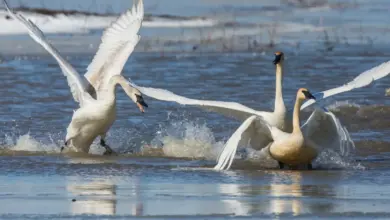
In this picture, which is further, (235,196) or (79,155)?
(79,155)

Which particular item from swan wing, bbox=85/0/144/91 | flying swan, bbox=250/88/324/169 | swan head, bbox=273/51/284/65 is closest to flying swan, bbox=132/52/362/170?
swan head, bbox=273/51/284/65

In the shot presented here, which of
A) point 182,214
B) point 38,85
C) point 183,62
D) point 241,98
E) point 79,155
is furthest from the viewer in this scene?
point 183,62

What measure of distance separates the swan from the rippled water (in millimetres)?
335

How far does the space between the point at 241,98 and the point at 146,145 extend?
171 inches

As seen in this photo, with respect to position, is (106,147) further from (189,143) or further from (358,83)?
(358,83)

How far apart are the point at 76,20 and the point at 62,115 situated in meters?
15.6

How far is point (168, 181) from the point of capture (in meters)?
10.7

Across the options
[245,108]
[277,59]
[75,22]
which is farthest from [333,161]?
[75,22]

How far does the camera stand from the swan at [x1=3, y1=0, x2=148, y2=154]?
43.9 ft

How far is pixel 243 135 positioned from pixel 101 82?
252 centimetres

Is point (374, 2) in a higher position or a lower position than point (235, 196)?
higher

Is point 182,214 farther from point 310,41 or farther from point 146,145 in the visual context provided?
point 310,41

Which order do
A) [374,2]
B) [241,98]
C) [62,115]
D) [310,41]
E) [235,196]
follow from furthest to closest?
[374,2] → [310,41] → [241,98] → [62,115] → [235,196]

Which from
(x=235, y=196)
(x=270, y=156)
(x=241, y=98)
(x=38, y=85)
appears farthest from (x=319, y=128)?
(x=38, y=85)
